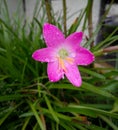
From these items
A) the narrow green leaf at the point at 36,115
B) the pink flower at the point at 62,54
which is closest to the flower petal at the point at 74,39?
the pink flower at the point at 62,54

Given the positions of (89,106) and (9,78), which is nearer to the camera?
(89,106)

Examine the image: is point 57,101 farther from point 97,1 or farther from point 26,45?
point 97,1

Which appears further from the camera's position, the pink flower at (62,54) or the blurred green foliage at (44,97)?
the blurred green foliage at (44,97)

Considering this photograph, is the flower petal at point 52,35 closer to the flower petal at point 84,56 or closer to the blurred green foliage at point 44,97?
the flower petal at point 84,56

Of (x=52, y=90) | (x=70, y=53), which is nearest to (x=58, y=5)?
(x=52, y=90)

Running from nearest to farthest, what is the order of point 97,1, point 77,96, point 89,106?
1. point 89,106
2. point 77,96
3. point 97,1

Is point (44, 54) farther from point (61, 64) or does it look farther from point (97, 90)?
point (97, 90)

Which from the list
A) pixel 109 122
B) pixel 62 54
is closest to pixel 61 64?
pixel 62 54
